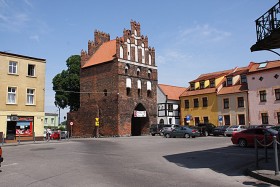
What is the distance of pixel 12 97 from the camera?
34.5 metres

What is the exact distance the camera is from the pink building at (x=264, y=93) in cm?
4119

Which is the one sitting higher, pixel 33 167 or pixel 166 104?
pixel 166 104

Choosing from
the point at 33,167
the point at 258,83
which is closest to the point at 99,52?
the point at 258,83

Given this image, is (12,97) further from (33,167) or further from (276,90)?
(276,90)

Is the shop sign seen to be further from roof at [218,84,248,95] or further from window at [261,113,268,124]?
window at [261,113,268,124]

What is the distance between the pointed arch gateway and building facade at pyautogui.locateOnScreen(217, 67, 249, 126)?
489 inches

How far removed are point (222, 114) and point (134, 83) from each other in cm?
1494

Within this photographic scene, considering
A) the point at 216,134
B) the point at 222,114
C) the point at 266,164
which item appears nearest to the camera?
the point at 266,164

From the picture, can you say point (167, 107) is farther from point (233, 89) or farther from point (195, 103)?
point (233, 89)

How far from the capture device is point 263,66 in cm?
4375

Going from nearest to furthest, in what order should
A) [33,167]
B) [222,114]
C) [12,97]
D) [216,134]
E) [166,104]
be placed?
1. [33,167]
2. [12,97]
3. [216,134]
4. [222,114]
5. [166,104]

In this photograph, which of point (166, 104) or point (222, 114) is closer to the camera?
point (222, 114)

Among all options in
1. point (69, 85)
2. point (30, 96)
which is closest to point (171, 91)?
point (69, 85)

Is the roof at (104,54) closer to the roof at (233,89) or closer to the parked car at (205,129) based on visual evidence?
the parked car at (205,129)
